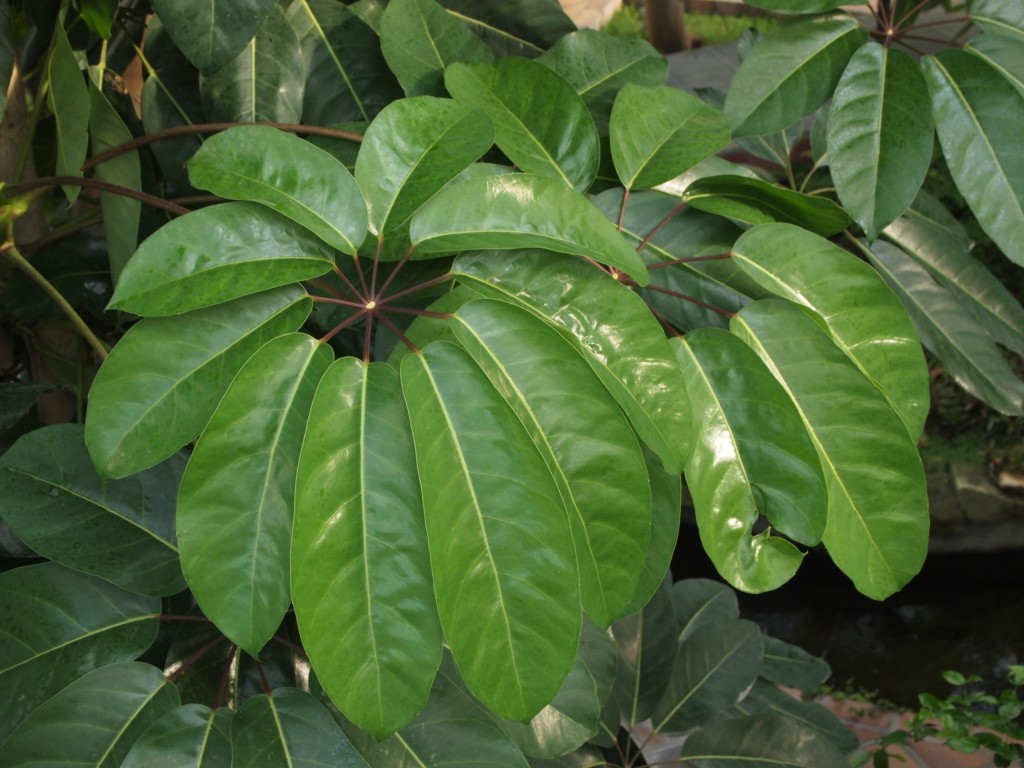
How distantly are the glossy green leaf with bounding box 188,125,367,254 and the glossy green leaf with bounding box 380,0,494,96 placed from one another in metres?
0.26

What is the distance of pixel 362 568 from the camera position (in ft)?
2.05

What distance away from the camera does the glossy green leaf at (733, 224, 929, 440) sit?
2.44 ft

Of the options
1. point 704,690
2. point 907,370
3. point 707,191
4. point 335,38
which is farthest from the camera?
point 704,690

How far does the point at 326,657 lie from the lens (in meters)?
0.62

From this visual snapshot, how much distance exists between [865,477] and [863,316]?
0.13 m

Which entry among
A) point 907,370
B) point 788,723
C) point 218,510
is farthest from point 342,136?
point 788,723

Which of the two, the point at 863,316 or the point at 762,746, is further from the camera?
the point at 762,746

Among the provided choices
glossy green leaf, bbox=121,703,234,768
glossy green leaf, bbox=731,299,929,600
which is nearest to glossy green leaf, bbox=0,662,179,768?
glossy green leaf, bbox=121,703,234,768

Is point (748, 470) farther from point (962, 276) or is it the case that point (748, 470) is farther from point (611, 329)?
point (962, 276)

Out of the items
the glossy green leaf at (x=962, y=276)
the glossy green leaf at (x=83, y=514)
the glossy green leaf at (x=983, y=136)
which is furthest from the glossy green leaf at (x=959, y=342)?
the glossy green leaf at (x=83, y=514)

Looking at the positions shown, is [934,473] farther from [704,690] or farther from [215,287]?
[215,287]

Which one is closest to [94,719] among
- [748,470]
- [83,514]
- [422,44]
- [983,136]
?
[83,514]

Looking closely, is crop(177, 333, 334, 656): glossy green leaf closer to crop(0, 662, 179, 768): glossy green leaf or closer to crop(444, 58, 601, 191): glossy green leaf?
crop(0, 662, 179, 768): glossy green leaf

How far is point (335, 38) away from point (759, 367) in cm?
64
